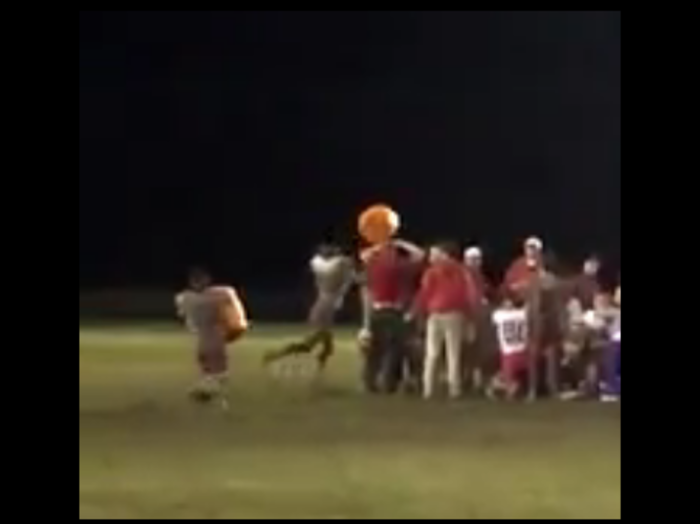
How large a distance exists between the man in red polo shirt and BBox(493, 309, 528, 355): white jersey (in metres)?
0.81

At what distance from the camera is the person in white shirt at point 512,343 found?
1470cm

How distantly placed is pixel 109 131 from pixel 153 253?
7.25 feet

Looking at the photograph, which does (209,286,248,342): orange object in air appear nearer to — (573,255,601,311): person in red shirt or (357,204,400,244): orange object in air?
(357,204,400,244): orange object in air

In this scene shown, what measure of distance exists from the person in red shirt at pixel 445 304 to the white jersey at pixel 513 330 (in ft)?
0.92

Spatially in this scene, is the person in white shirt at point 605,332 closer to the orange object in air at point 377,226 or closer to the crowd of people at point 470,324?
the crowd of people at point 470,324

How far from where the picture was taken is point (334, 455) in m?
11.6

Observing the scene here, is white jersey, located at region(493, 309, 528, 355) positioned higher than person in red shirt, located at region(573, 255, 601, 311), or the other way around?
person in red shirt, located at region(573, 255, 601, 311)

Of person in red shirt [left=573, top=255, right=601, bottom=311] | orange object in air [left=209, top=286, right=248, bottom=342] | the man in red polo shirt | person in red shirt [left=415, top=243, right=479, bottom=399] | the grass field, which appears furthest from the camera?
person in red shirt [left=573, top=255, right=601, bottom=311]

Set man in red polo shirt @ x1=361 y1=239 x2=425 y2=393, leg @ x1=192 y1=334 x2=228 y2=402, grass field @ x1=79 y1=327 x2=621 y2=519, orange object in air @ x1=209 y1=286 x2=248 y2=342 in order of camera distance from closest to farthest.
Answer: grass field @ x1=79 y1=327 x2=621 y2=519
orange object in air @ x1=209 y1=286 x2=248 y2=342
leg @ x1=192 y1=334 x2=228 y2=402
man in red polo shirt @ x1=361 y1=239 x2=425 y2=393

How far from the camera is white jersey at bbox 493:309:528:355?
14.7 meters

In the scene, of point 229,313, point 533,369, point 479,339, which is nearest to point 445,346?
point 479,339

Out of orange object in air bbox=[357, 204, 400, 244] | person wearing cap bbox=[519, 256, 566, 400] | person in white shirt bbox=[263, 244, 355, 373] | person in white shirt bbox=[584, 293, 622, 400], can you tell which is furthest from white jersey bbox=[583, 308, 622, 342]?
person in white shirt bbox=[263, 244, 355, 373]

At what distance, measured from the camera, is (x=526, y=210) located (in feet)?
98.9

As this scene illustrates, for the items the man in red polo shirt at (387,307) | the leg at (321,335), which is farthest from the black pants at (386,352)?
Result: the leg at (321,335)
